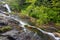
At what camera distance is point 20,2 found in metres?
23.1

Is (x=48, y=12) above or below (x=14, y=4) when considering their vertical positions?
above

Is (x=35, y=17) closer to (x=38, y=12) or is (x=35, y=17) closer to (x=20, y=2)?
(x=38, y=12)

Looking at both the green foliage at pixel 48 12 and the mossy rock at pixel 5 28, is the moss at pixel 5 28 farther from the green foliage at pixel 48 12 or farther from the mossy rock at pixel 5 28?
the green foliage at pixel 48 12

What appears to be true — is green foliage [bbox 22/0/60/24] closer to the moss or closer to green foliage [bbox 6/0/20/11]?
the moss

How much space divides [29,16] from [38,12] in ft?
6.25

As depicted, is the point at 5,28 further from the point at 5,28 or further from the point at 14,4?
the point at 14,4

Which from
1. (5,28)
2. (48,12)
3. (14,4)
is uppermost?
(5,28)

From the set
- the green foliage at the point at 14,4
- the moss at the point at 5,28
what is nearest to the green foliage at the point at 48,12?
the moss at the point at 5,28

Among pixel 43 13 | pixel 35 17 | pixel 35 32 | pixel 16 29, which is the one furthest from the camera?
pixel 35 17

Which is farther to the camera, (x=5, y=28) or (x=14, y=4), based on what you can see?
(x=14, y=4)

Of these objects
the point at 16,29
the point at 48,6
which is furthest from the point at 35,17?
the point at 16,29

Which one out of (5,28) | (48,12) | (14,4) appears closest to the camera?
(5,28)

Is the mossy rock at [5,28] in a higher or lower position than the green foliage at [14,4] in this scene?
higher

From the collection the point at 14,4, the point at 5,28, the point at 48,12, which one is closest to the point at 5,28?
the point at 5,28
